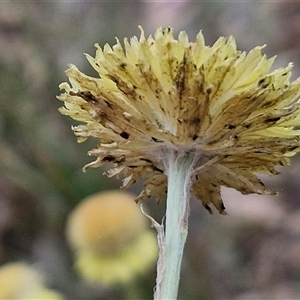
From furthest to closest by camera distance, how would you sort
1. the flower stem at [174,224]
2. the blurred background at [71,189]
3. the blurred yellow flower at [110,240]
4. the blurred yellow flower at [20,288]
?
the blurred background at [71,189] → the blurred yellow flower at [110,240] → the blurred yellow flower at [20,288] → the flower stem at [174,224]

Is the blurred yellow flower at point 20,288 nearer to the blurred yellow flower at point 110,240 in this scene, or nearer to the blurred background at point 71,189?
the blurred yellow flower at point 110,240

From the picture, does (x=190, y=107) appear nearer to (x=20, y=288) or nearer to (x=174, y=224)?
(x=174, y=224)

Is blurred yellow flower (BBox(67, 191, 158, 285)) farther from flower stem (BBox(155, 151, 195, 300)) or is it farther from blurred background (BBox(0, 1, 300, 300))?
flower stem (BBox(155, 151, 195, 300))

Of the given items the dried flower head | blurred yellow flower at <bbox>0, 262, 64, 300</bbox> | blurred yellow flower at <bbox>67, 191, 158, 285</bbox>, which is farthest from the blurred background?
the dried flower head

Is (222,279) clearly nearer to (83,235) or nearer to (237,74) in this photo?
(83,235)

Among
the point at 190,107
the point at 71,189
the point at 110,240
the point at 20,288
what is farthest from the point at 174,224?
the point at 71,189

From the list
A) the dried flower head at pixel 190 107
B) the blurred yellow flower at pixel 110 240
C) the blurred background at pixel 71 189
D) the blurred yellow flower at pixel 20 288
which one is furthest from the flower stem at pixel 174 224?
the blurred background at pixel 71 189

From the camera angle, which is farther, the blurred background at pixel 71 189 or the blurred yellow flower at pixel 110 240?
the blurred background at pixel 71 189
